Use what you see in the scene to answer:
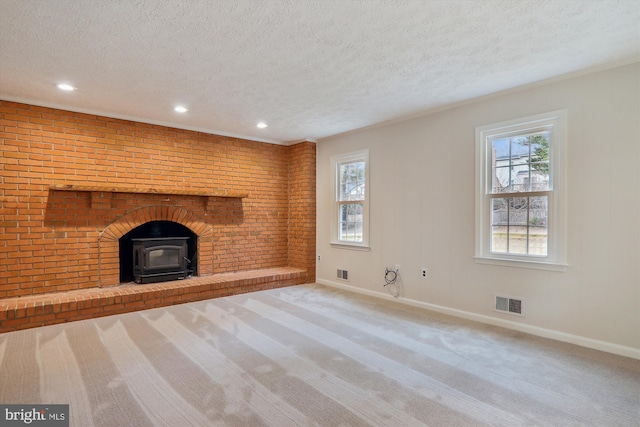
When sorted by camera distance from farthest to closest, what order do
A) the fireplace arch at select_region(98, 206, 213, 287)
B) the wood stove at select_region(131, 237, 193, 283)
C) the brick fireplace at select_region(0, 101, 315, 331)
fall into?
the wood stove at select_region(131, 237, 193, 283), the fireplace arch at select_region(98, 206, 213, 287), the brick fireplace at select_region(0, 101, 315, 331)

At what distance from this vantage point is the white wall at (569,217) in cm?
294

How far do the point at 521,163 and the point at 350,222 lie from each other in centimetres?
264

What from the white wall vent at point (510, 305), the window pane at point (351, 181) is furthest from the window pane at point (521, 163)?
the window pane at point (351, 181)

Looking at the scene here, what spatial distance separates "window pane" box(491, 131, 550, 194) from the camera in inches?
135

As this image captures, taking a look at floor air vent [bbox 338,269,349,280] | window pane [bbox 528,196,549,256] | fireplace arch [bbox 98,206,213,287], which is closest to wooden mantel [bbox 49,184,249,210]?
fireplace arch [bbox 98,206,213,287]

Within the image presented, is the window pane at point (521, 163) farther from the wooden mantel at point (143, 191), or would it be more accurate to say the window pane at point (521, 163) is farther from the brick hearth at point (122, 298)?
the wooden mantel at point (143, 191)

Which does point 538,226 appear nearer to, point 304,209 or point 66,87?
point 304,209

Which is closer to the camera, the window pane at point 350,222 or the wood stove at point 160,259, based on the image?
the wood stove at point 160,259

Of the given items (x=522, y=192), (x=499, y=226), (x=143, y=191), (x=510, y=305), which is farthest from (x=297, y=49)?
(x=510, y=305)

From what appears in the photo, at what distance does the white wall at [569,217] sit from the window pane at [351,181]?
11.8 inches

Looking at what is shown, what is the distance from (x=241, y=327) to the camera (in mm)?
3645

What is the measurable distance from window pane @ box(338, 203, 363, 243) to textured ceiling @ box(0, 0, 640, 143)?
1784mm

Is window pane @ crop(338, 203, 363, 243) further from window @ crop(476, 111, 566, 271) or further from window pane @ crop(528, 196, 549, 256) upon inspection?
window pane @ crop(528, 196, 549, 256)

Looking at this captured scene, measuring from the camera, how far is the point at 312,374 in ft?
8.50
